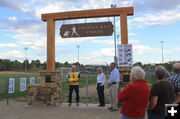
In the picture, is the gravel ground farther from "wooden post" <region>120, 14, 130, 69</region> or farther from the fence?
"wooden post" <region>120, 14, 130, 69</region>

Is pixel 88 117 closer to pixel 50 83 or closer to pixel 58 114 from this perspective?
pixel 58 114

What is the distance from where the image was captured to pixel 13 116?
18.6 ft

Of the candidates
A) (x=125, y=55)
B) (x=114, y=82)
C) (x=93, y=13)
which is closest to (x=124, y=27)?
(x=125, y=55)

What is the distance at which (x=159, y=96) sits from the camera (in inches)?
112

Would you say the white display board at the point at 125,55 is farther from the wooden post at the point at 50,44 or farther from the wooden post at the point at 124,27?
the wooden post at the point at 50,44

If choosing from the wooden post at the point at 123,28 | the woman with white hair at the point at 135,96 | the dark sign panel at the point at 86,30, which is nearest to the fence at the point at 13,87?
the dark sign panel at the point at 86,30

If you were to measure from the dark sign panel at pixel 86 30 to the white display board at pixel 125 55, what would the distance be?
805 millimetres

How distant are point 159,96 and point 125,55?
13.2ft

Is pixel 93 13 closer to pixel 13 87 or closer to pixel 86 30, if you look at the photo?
pixel 86 30

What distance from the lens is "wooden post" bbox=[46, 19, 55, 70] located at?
742 centimetres

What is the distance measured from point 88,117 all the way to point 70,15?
418cm

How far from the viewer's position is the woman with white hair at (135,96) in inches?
107

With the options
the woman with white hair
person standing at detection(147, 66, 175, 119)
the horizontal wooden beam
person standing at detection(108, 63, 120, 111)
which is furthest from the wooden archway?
the woman with white hair

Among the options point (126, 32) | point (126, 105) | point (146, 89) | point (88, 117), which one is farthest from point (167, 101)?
point (126, 32)
